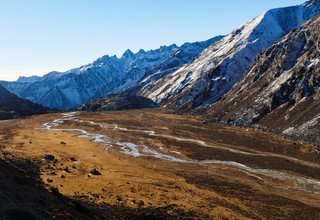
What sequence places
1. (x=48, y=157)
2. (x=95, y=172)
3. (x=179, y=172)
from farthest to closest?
(x=48, y=157) → (x=179, y=172) → (x=95, y=172)

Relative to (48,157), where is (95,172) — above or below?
below

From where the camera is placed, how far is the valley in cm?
6475

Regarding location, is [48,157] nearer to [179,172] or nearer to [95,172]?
[95,172]

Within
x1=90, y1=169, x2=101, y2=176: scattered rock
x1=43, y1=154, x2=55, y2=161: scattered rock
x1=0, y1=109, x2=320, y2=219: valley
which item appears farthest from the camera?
x1=43, y1=154, x2=55, y2=161: scattered rock

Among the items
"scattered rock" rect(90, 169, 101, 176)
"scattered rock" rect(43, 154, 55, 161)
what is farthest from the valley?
"scattered rock" rect(90, 169, 101, 176)

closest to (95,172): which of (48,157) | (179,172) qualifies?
(48,157)

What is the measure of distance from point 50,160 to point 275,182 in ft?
181

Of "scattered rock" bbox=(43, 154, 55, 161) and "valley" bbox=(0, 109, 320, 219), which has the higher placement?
"scattered rock" bbox=(43, 154, 55, 161)

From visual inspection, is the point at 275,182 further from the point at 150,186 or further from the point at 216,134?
the point at 216,134

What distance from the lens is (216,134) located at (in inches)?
6216

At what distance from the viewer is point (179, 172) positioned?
9331 cm

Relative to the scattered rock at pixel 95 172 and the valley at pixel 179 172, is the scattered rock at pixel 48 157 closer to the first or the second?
the valley at pixel 179 172

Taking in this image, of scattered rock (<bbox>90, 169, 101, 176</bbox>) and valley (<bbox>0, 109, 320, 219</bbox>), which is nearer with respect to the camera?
valley (<bbox>0, 109, 320, 219</bbox>)

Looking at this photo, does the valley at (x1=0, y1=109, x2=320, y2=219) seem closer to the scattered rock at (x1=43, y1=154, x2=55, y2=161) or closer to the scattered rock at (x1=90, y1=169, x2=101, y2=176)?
the scattered rock at (x1=43, y1=154, x2=55, y2=161)
